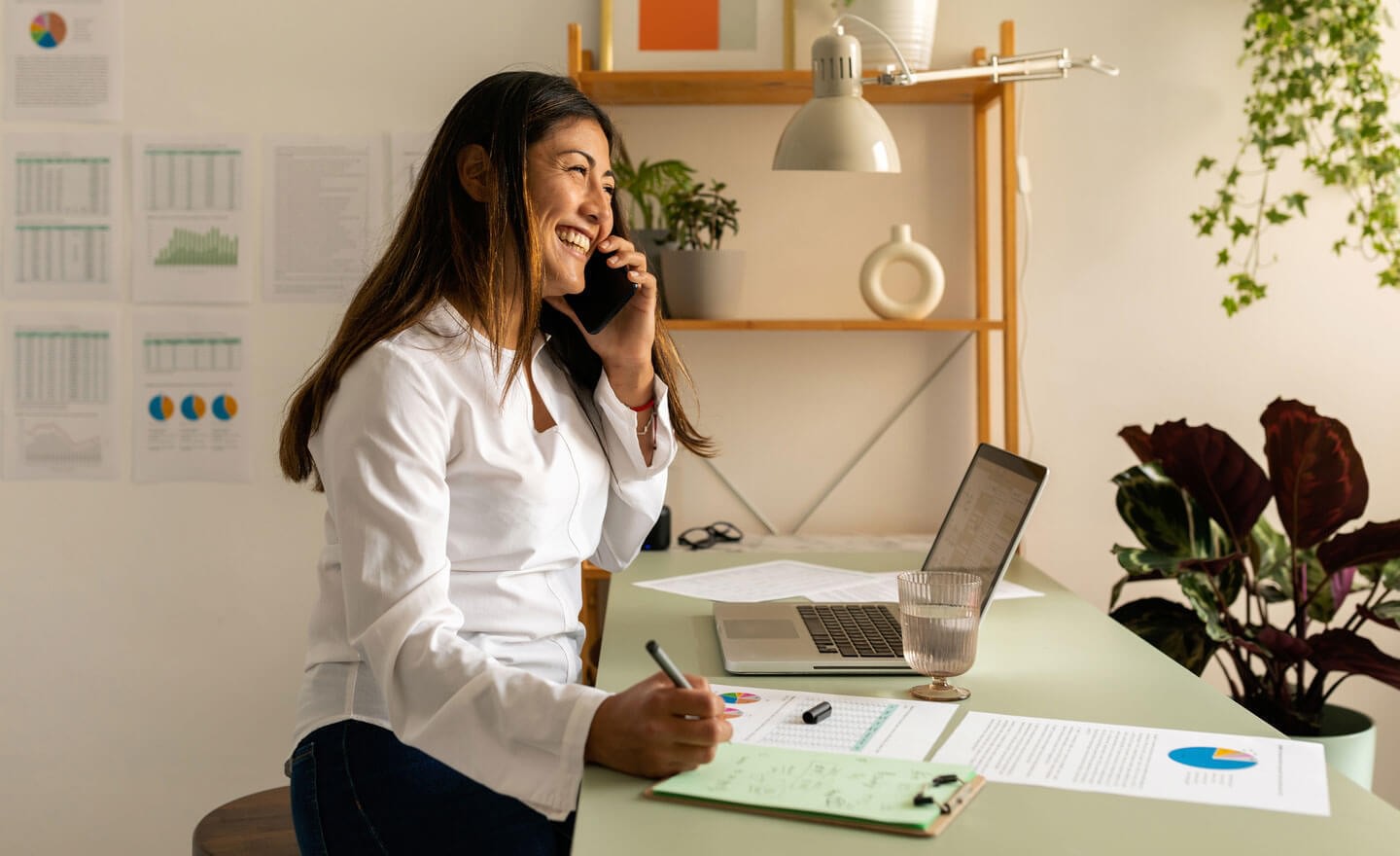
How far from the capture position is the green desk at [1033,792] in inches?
37.1

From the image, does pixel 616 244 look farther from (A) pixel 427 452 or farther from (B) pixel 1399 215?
(B) pixel 1399 215

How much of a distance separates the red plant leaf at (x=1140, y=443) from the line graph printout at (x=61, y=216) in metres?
2.04

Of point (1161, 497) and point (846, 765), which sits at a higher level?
point (1161, 497)

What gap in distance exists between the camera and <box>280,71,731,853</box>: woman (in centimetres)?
114

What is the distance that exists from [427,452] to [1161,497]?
126cm

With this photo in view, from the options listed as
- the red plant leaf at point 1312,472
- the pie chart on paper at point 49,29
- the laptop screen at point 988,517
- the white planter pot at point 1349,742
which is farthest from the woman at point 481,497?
the pie chart on paper at point 49,29

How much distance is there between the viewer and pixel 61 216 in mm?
2682

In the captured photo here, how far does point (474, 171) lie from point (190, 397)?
1429 millimetres

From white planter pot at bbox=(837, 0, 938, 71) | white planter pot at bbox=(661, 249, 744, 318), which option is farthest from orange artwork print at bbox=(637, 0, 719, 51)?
white planter pot at bbox=(661, 249, 744, 318)

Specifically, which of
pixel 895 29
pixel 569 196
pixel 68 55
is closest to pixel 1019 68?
pixel 895 29

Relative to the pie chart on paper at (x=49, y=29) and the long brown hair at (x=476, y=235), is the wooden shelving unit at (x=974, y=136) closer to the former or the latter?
the long brown hair at (x=476, y=235)

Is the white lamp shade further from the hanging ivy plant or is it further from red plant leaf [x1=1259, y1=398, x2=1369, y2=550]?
the hanging ivy plant

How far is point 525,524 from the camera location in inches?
58.2

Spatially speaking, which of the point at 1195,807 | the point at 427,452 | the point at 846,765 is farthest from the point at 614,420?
the point at 1195,807
